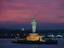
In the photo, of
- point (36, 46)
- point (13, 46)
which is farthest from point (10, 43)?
point (36, 46)

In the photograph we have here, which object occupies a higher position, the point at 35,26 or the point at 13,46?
the point at 35,26

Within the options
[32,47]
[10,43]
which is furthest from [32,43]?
[10,43]

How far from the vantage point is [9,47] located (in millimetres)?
14234

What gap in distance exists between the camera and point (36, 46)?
1381 centimetres

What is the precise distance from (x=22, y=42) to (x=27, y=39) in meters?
0.45

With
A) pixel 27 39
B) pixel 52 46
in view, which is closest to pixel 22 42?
pixel 27 39

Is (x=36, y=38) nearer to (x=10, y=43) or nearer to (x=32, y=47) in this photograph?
(x=32, y=47)

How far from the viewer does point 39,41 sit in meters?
14.1

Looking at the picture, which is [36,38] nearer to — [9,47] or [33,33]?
[33,33]

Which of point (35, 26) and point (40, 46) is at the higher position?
point (35, 26)

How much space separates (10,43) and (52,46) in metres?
2.71

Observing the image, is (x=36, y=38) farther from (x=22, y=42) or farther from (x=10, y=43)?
(x=10, y=43)

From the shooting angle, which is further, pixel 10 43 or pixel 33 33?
pixel 10 43

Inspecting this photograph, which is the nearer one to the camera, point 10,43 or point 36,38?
point 36,38
